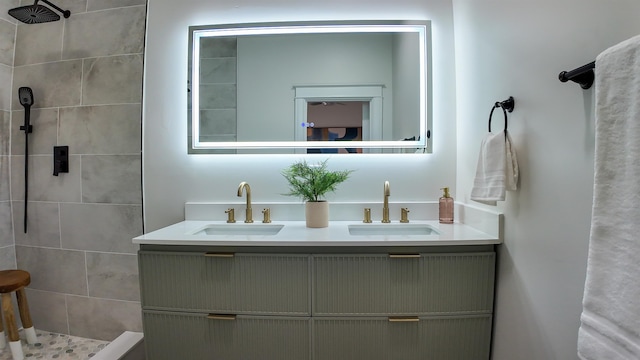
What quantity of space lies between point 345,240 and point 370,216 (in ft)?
1.45

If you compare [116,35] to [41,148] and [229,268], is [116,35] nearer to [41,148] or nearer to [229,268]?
[41,148]

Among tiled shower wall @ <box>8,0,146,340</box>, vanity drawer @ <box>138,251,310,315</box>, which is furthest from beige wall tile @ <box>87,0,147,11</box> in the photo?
vanity drawer @ <box>138,251,310,315</box>

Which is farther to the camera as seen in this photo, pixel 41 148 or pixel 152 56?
pixel 41 148

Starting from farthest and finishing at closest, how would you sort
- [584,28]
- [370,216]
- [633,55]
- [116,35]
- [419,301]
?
[116,35]
[370,216]
[419,301]
[584,28]
[633,55]

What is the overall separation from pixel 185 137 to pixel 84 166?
0.67m

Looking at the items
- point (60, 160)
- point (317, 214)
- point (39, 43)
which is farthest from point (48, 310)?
point (317, 214)

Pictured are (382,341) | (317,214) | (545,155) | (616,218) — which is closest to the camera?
(616,218)

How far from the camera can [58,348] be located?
1.50 metres

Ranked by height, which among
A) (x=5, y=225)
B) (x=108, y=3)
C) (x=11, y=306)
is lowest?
(x=11, y=306)

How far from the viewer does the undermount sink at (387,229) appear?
53.0 inches

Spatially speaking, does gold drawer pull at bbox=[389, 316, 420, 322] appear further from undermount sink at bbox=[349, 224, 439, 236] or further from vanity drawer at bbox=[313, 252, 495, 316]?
undermount sink at bbox=[349, 224, 439, 236]

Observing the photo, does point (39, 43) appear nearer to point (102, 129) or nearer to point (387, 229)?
point (102, 129)

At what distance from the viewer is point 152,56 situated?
4.91 ft

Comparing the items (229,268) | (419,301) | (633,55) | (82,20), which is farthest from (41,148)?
(633,55)
